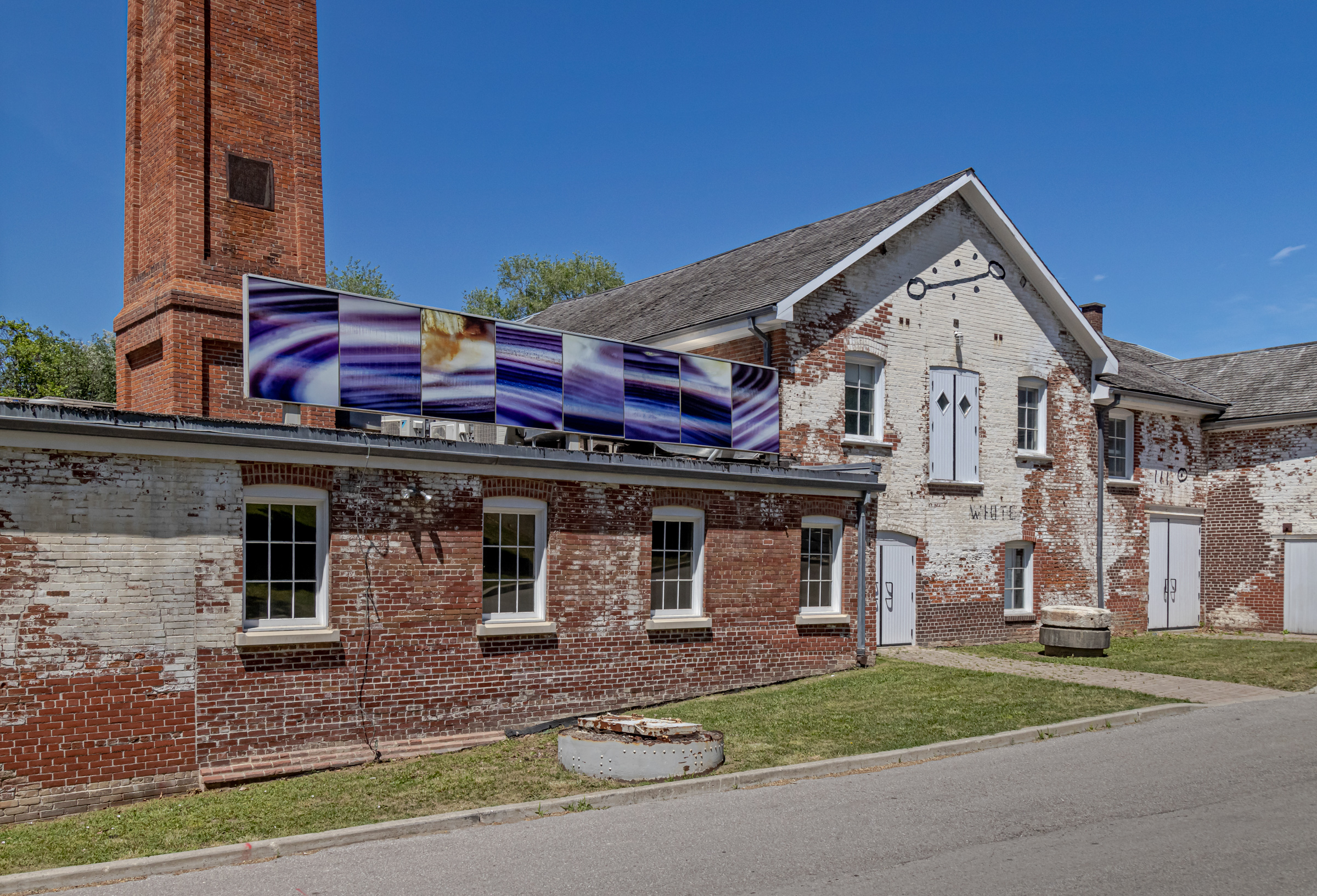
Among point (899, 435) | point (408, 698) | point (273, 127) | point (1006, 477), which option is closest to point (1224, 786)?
point (408, 698)

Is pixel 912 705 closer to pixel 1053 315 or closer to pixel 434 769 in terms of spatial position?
pixel 434 769

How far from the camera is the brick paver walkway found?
1466 centimetres

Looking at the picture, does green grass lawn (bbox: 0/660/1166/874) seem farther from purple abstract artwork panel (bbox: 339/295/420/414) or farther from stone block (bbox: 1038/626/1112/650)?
purple abstract artwork panel (bbox: 339/295/420/414)

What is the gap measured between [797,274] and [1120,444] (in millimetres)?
10314

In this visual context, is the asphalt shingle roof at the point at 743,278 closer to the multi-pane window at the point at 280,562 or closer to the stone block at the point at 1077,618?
the stone block at the point at 1077,618

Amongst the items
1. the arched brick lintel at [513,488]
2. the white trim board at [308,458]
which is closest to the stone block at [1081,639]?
the white trim board at [308,458]

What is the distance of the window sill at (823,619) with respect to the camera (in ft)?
51.4

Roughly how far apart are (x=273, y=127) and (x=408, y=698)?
1082cm

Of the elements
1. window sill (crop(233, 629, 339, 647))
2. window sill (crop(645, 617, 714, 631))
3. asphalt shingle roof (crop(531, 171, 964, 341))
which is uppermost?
asphalt shingle roof (crop(531, 171, 964, 341))

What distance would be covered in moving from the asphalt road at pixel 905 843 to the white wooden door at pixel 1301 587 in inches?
601

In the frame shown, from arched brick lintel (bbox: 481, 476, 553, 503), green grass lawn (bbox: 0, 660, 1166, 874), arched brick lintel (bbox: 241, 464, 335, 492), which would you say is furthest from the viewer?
arched brick lintel (bbox: 481, 476, 553, 503)

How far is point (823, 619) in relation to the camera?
1587 centimetres

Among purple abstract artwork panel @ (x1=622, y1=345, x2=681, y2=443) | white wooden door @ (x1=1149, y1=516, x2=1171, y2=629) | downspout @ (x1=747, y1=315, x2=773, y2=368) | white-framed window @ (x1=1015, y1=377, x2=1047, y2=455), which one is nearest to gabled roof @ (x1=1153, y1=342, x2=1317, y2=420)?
white wooden door @ (x1=1149, y1=516, x2=1171, y2=629)

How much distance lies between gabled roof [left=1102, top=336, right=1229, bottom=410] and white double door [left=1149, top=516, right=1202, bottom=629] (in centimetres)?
295
